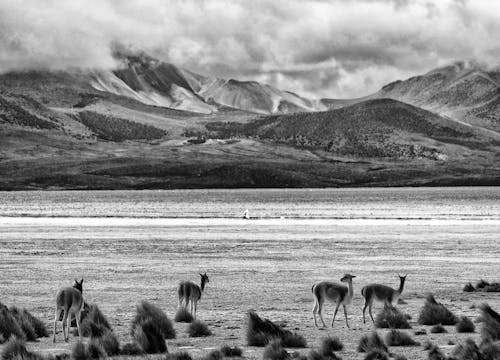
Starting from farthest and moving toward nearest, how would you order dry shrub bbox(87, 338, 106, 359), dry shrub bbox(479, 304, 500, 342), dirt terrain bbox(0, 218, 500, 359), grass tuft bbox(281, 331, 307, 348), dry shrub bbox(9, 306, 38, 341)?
dirt terrain bbox(0, 218, 500, 359) < dry shrub bbox(9, 306, 38, 341) < grass tuft bbox(281, 331, 307, 348) < dry shrub bbox(479, 304, 500, 342) < dry shrub bbox(87, 338, 106, 359)

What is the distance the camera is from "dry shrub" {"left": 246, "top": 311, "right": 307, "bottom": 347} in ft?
58.1

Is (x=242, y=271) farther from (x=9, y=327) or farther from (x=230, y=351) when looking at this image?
(x=230, y=351)

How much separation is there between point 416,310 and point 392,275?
9682 mm

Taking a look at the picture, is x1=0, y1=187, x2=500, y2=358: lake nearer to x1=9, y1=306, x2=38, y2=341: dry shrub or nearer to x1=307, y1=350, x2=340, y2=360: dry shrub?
x1=9, y1=306, x2=38, y2=341: dry shrub

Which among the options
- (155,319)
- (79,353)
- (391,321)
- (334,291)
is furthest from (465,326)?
(79,353)

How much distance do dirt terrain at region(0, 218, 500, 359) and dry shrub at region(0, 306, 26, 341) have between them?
536mm

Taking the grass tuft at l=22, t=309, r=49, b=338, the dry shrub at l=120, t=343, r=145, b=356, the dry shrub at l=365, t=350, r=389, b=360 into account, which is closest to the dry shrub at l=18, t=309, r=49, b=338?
the grass tuft at l=22, t=309, r=49, b=338

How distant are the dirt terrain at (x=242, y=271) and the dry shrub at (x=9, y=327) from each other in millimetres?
536

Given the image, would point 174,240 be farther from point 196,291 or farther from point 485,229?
point 196,291

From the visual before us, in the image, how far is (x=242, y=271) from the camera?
35.4 metres

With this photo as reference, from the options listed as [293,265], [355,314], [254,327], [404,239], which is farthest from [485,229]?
[254,327]

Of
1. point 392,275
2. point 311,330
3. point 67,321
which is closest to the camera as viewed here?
point 67,321

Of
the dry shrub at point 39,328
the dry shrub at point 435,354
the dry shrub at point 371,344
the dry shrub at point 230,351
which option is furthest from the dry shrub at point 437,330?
the dry shrub at point 39,328

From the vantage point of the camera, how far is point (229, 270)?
1415 inches
